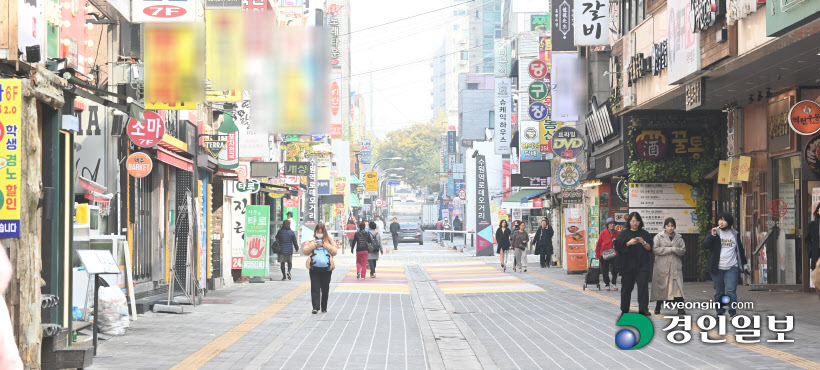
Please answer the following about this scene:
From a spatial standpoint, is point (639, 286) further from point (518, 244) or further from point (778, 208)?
point (518, 244)

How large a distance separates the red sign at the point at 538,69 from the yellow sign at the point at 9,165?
32.8 m

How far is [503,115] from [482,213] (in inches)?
367

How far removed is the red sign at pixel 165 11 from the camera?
18.1 meters

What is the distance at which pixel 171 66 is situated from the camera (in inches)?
726

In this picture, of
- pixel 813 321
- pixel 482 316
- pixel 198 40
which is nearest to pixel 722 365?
pixel 813 321

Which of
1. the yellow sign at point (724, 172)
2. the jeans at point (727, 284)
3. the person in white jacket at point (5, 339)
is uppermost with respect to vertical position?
the yellow sign at point (724, 172)

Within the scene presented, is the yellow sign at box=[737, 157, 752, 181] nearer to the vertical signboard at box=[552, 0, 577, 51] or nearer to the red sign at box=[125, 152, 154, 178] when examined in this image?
the red sign at box=[125, 152, 154, 178]

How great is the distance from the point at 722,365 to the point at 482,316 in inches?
294

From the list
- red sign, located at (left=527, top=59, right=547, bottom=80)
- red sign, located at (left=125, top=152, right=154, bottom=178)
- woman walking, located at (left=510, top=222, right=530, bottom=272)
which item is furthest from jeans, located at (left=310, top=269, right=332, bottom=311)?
red sign, located at (left=527, top=59, right=547, bottom=80)

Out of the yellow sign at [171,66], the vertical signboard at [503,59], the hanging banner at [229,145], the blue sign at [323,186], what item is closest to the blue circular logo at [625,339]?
the yellow sign at [171,66]

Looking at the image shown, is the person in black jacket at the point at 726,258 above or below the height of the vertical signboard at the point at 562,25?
below

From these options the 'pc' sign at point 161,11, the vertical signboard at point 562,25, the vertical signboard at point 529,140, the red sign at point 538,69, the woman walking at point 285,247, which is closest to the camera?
the 'pc' sign at point 161,11

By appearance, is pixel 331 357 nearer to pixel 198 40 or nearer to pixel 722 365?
pixel 722 365

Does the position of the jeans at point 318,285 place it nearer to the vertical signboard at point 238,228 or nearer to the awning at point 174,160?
the awning at point 174,160
